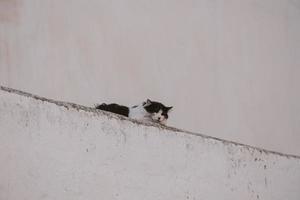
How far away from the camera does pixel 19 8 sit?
2.60 m

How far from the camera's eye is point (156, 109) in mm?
2818

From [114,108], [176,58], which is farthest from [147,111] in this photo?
[176,58]

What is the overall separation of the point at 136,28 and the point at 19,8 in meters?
0.77

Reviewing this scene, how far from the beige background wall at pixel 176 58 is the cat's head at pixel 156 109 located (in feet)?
0.71

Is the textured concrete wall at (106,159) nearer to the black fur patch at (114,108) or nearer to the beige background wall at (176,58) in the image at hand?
the black fur patch at (114,108)

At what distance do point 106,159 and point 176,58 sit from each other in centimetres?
196

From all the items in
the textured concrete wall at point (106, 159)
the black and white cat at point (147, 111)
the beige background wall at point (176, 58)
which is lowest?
the textured concrete wall at point (106, 159)

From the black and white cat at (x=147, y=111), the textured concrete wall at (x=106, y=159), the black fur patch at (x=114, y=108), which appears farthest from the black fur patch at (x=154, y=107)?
the textured concrete wall at (x=106, y=159)

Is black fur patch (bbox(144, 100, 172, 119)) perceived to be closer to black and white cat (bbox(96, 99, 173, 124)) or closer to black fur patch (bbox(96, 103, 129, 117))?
black and white cat (bbox(96, 99, 173, 124))

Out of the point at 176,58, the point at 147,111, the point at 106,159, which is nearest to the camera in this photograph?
the point at 106,159

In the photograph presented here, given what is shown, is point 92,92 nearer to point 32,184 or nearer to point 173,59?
point 173,59

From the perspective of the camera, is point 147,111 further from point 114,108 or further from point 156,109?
point 114,108

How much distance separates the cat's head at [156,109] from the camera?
2807 mm

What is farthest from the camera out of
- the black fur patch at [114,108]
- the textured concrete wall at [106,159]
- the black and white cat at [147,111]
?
the black and white cat at [147,111]
